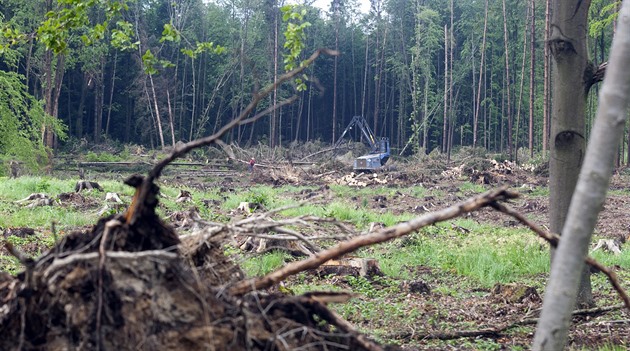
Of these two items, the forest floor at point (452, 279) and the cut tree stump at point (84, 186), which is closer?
the forest floor at point (452, 279)

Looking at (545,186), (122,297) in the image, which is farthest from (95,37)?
(545,186)

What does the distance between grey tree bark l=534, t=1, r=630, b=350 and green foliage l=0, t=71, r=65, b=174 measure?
61.6 ft

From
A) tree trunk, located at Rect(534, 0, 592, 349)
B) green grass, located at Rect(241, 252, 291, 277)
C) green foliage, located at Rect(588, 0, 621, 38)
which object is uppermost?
green foliage, located at Rect(588, 0, 621, 38)

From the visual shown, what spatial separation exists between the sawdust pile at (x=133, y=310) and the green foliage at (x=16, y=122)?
17684 mm

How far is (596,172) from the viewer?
8.45 feet

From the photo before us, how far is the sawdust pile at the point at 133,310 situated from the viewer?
2645 millimetres

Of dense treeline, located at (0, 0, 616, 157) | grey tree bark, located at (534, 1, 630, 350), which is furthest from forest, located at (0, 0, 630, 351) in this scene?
dense treeline, located at (0, 0, 616, 157)

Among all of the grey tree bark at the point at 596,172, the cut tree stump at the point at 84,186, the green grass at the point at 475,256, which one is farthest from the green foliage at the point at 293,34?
the cut tree stump at the point at 84,186

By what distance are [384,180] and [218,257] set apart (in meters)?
22.9

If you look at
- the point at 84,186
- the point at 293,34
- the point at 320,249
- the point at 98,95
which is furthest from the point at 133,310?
the point at 98,95

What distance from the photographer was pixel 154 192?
3.01m

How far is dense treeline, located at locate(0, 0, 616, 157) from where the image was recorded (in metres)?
46.0

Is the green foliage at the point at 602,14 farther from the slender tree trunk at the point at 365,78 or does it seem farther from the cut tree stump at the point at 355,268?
the slender tree trunk at the point at 365,78

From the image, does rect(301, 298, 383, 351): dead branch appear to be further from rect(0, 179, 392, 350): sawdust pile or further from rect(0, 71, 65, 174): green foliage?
rect(0, 71, 65, 174): green foliage
